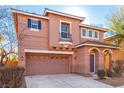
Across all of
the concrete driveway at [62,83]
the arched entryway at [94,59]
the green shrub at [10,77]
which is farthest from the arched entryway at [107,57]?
the green shrub at [10,77]

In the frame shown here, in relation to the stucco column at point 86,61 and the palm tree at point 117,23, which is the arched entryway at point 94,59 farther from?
the palm tree at point 117,23

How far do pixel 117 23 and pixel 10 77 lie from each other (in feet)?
40.7

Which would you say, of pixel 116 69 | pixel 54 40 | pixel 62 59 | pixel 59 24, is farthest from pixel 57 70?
pixel 116 69

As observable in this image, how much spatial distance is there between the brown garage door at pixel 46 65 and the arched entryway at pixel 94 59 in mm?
2370

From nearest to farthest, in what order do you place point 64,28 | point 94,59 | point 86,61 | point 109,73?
1. point 109,73
2. point 86,61
3. point 64,28
4. point 94,59

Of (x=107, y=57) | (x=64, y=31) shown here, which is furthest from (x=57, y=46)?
(x=107, y=57)

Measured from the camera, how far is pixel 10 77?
864cm

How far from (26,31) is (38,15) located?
175 centimetres

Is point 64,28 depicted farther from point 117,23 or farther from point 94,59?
point 117,23

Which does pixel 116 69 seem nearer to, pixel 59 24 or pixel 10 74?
pixel 59 24

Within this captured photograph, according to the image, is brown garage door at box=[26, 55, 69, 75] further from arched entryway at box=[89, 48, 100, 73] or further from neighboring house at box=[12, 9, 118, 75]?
arched entryway at box=[89, 48, 100, 73]

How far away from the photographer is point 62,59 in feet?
51.1

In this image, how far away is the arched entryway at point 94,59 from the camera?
589 inches

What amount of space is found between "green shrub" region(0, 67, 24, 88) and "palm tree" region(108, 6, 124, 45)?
11207 mm
